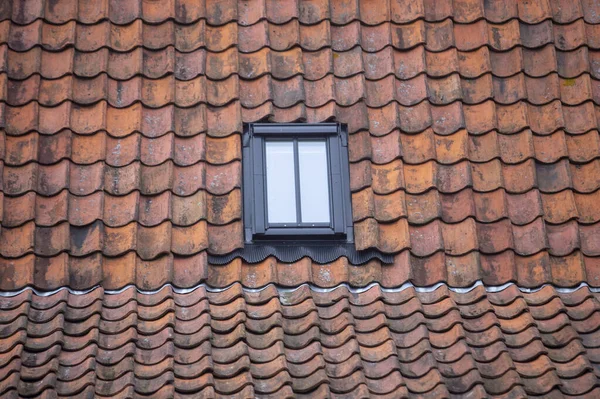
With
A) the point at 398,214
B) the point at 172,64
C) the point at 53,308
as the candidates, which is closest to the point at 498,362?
the point at 398,214

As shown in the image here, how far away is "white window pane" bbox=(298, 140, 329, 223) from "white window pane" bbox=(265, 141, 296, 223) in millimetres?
65

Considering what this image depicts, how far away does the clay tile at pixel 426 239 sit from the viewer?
6.69m

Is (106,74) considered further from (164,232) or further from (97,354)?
(97,354)

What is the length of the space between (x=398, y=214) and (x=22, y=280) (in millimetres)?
2355

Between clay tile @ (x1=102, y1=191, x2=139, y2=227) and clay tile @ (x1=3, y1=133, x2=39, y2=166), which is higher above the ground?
clay tile @ (x1=3, y1=133, x2=39, y2=166)

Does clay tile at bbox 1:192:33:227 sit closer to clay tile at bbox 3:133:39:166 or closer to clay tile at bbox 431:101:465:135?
clay tile at bbox 3:133:39:166

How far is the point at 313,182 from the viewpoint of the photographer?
6.93 meters

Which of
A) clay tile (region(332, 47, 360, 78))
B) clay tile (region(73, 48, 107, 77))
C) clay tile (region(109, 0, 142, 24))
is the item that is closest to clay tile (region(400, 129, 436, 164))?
clay tile (region(332, 47, 360, 78))

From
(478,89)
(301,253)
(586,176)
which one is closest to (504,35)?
(478,89)

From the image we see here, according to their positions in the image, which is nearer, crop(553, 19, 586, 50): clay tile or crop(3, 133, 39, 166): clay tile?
crop(3, 133, 39, 166): clay tile

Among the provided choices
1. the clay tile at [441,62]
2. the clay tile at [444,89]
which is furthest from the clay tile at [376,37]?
the clay tile at [444,89]

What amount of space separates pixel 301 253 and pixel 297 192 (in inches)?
17.4

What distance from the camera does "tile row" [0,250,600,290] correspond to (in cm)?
642

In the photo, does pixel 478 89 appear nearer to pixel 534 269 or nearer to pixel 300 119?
pixel 300 119
